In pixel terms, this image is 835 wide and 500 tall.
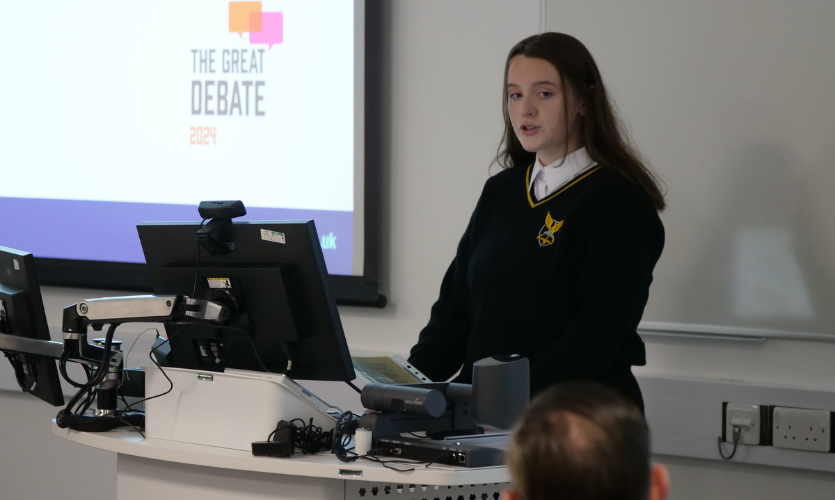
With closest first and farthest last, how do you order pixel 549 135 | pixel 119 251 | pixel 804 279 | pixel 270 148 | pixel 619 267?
pixel 619 267 < pixel 549 135 < pixel 804 279 < pixel 270 148 < pixel 119 251

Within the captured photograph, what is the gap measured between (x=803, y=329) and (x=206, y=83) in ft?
6.88

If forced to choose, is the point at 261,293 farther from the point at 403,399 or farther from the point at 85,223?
the point at 85,223

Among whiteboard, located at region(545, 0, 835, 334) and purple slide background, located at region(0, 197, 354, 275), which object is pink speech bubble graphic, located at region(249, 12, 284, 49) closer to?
purple slide background, located at region(0, 197, 354, 275)

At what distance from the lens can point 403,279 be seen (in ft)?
9.68

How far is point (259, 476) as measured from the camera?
62.6 inches

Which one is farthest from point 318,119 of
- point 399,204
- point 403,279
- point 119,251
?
point 119,251

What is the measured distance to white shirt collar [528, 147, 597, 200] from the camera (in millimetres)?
2031

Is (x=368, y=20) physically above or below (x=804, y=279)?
above

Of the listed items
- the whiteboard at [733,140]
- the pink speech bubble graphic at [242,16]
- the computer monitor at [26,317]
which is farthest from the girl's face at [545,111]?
the pink speech bubble graphic at [242,16]

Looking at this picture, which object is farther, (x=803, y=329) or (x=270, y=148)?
(x=270, y=148)

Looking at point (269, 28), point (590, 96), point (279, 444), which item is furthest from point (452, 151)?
point (279, 444)

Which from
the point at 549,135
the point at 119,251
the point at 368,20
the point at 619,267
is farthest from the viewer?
the point at 119,251

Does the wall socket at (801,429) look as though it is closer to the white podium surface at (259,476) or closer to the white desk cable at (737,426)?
the white desk cable at (737,426)

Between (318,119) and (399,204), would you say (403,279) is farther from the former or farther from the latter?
(318,119)
